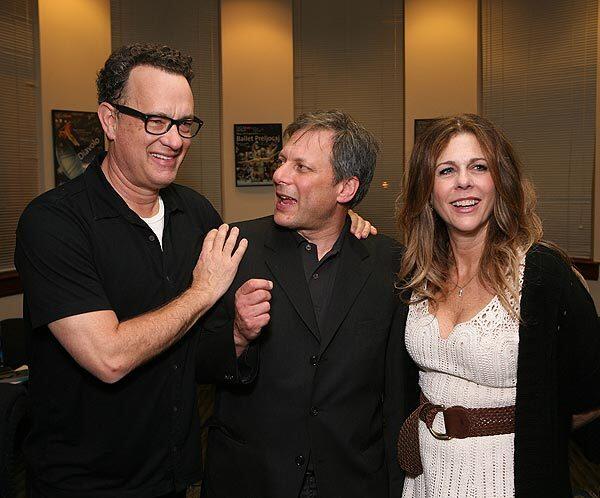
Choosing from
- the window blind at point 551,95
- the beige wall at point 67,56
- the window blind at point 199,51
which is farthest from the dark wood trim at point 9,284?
the window blind at point 551,95

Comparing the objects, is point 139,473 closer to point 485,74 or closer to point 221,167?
point 221,167

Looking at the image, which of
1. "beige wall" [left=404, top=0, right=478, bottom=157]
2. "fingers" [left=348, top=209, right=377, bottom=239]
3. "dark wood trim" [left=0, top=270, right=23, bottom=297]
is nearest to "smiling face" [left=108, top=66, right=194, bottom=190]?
"fingers" [left=348, top=209, right=377, bottom=239]

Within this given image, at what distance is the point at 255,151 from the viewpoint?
22.2 ft

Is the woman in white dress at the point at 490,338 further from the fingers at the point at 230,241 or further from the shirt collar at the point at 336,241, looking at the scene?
the fingers at the point at 230,241

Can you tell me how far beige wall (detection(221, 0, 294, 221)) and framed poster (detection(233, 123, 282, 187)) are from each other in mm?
58

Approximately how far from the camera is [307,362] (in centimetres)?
210

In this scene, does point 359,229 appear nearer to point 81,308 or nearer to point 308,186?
point 308,186

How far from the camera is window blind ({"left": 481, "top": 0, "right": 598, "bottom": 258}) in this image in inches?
231

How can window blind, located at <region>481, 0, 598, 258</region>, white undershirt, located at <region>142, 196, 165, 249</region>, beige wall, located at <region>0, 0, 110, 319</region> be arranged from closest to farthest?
white undershirt, located at <region>142, 196, 165, 249</region>
beige wall, located at <region>0, 0, 110, 319</region>
window blind, located at <region>481, 0, 598, 258</region>

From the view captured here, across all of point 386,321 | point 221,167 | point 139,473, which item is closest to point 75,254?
point 139,473

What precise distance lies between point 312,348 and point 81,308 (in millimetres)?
707

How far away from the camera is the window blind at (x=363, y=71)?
22.6 feet

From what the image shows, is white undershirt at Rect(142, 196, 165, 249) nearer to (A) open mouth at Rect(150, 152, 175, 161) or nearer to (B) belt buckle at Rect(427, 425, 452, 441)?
(A) open mouth at Rect(150, 152, 175, 161)

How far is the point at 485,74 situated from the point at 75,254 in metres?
5.58
